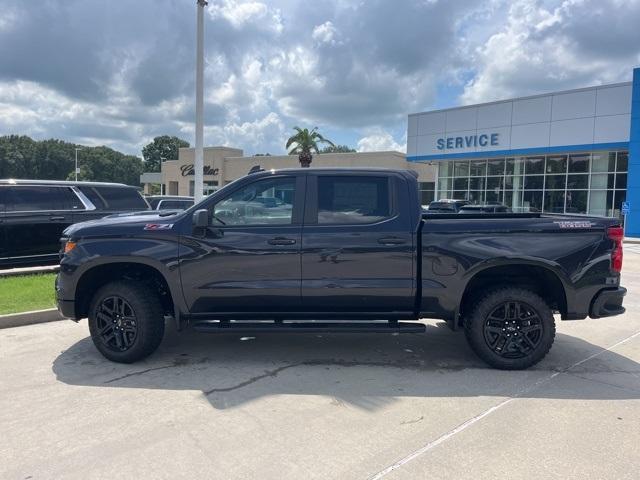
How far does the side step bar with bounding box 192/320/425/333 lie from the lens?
16.3 feet

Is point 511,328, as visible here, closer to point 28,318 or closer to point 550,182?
point 28,318

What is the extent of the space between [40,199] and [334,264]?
676 centimetres

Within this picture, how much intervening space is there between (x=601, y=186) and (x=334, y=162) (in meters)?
26.4

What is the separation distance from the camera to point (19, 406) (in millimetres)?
4141

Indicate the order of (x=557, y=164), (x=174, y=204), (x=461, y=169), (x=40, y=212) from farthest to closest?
(x=461, y=169) → (x=557, y=164) → (x=174, y=204) → (x=40, y=212)

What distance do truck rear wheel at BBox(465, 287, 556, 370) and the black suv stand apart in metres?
7.53

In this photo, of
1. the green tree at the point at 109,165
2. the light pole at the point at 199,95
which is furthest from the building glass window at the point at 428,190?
the green tree at the point at 109,165

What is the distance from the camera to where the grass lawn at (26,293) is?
6.93m

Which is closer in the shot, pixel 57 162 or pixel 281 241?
pixel 281 241

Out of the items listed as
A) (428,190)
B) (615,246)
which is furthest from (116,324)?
(428,190)

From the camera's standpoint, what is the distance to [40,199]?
367 inches

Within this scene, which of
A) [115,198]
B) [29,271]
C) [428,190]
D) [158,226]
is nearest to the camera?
[158,226]

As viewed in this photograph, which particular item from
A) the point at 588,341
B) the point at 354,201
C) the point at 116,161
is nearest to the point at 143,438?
the point at 354,201

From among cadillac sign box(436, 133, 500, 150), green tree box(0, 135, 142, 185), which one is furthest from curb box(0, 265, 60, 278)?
green tree box(0, 135, 142, 185)
